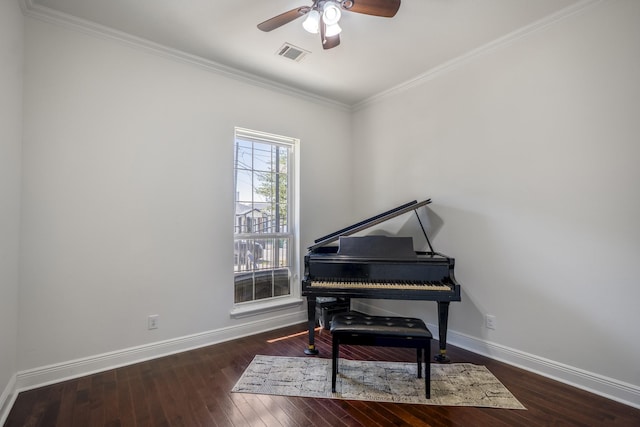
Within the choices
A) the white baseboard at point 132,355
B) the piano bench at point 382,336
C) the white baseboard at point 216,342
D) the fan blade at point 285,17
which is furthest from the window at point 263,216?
the piano bench at point 382,336

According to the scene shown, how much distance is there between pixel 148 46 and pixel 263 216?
2050mm

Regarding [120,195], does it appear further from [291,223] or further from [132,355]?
[291,223]

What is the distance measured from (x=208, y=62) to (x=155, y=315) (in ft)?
8.57

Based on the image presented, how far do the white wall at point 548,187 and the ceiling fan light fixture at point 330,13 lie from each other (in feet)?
5.67

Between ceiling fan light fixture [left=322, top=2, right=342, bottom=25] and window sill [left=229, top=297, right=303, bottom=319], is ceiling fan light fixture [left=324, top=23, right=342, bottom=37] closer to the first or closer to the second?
ceiling fan light fixture [left=322, top=2, right=342, bottom=25]

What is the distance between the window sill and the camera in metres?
3.27

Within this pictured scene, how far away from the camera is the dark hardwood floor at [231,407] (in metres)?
1.88

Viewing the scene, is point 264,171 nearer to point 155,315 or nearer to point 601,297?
point 155,315

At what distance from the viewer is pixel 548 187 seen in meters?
2.45

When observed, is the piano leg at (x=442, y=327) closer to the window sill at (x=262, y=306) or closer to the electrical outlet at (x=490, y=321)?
the electrical outlet at (x=490, y=321)

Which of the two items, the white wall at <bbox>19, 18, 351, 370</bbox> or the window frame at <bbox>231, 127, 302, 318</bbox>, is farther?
the window frame at <bbox>231, 127, 302, 318</bbox>

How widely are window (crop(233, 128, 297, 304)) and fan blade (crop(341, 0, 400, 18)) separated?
6.17 feet

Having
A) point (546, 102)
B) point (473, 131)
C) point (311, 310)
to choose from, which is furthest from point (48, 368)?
point (546, 102)

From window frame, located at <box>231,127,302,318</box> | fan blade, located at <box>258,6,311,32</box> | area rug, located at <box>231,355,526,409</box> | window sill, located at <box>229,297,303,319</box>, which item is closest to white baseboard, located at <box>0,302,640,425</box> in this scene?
window sill, located at <box>229,297,303,319</box>
